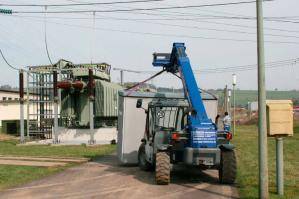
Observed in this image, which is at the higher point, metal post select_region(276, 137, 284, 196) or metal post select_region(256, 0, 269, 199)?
metal post select_region(256, 0, 269, 199)

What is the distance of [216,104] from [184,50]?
4901 millimetres

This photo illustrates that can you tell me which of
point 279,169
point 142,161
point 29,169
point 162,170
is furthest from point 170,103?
point 279,169

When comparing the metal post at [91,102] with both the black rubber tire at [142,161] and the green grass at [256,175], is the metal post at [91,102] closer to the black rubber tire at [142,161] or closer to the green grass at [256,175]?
the green grass at [256,175]

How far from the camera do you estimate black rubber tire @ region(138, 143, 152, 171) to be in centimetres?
1728

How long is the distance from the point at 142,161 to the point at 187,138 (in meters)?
3.74

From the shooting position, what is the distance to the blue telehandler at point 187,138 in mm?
13875

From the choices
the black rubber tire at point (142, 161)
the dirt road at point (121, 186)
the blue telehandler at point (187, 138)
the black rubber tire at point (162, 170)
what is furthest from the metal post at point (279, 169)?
the black rubber tire at point (142, 161)

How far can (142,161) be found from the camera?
17.7 meters

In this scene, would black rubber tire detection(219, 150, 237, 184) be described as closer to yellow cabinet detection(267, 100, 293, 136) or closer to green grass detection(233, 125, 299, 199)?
green grass detection(233, 125, 299, 199)

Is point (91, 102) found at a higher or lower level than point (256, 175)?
higher

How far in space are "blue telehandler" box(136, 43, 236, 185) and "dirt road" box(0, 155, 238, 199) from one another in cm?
55

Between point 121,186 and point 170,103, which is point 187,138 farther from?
point 170,103

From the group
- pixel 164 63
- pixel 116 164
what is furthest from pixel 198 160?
pixel 116 164

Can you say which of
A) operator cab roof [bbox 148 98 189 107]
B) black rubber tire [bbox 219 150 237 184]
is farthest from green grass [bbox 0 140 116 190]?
black rubber tire [bbox 219 150 237 184]
